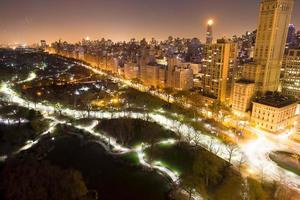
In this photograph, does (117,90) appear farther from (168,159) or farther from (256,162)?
(256,162)

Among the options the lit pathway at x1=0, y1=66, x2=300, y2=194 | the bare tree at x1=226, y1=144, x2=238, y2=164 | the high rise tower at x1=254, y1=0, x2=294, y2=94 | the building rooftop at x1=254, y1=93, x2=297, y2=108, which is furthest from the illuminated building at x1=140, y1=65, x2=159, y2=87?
the bare tree at x1=226, y1=144, x2=238, y2=164

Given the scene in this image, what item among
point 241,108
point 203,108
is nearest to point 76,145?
point 203,108

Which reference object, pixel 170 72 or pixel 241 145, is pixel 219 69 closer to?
pixel 170 72

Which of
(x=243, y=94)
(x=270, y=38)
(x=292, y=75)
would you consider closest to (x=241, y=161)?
(x=243, y=94)

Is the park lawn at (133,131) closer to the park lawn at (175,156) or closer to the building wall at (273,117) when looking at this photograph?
the park lawn at (175,156)

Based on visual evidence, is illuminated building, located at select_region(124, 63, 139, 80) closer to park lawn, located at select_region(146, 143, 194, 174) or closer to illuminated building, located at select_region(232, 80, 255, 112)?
illuminated building, located at select_region(232, 80, 255, 112)

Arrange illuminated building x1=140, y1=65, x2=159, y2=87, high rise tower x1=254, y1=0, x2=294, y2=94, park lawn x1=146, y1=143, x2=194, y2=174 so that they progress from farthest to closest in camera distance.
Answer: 1. illuminated building x1=140, y1=65, x2=159, y2=87
2. high rise tower x1=254, y1=0, x2=294, y2=94
3. park lawn x1=146, y1=143, x2=194, y2=174

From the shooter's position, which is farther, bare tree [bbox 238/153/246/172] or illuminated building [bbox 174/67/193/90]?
illuminated building [bbox 174/67/193/90]
